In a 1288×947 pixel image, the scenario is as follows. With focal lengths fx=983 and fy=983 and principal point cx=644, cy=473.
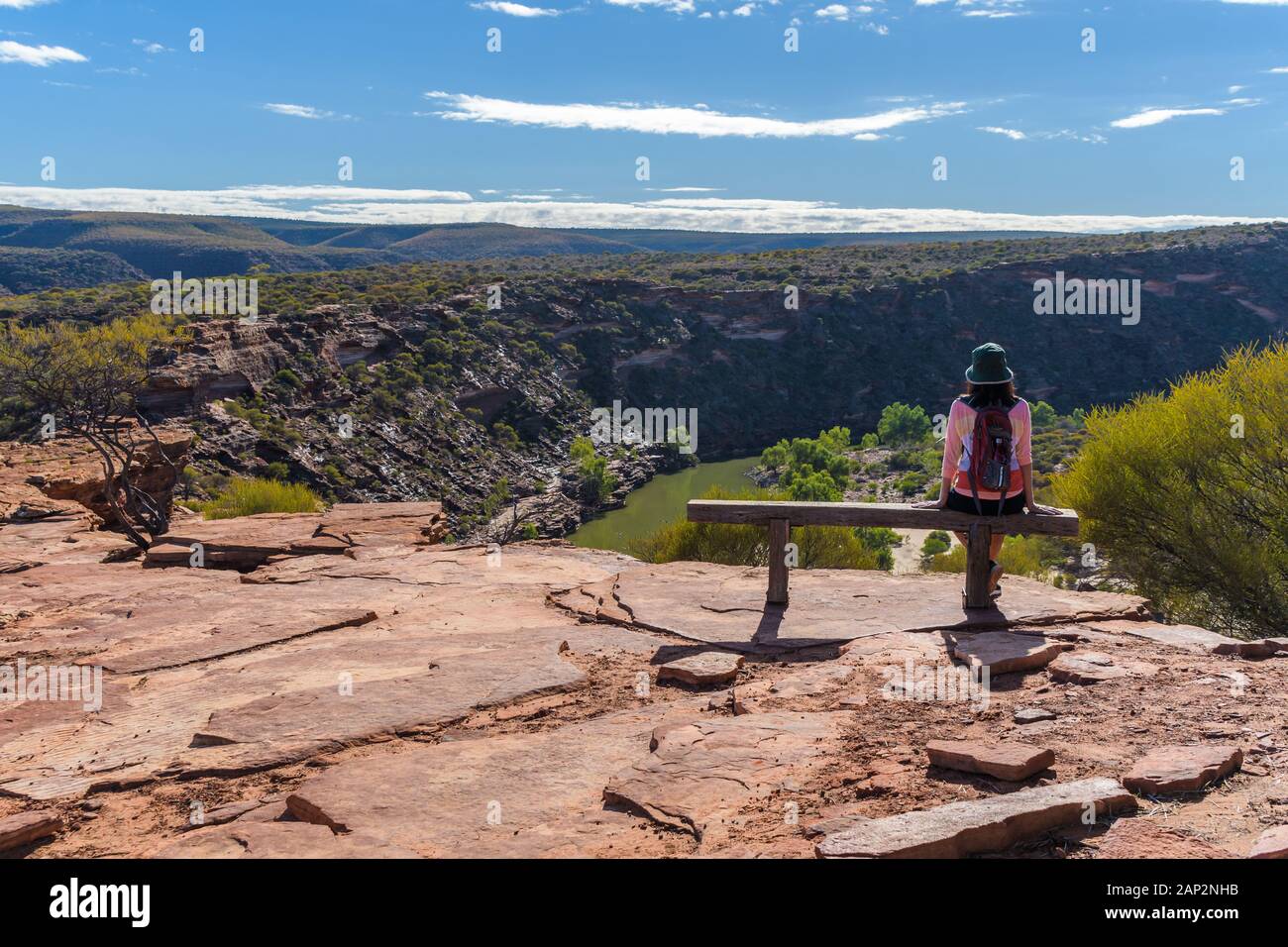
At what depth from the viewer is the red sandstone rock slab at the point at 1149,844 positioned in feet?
10.3

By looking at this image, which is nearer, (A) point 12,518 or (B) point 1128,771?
(B) point 1128,771

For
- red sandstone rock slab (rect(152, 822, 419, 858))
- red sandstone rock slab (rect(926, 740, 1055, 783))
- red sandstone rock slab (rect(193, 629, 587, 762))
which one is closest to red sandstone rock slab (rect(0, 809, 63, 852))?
→ red sandstone rock slab (rect(152, 822, 419, 858))

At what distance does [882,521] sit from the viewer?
6.93m

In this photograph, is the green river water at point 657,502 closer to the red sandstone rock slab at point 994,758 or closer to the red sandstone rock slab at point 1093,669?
the red sandstone rock slab at point 1093,669

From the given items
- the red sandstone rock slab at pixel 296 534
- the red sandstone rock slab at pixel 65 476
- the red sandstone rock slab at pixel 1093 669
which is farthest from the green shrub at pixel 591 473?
the red sandstone rock slab at pixel 1093 669

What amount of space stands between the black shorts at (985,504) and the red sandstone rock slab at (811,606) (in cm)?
68

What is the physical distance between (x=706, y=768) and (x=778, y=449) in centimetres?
5387

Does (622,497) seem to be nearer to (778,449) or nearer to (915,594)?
(778,449)

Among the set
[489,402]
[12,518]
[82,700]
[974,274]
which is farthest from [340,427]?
[974,274]

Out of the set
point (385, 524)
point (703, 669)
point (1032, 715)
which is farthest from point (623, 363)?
point (1032, 715)

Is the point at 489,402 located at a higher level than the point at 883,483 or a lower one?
higher

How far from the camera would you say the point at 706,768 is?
421 cm

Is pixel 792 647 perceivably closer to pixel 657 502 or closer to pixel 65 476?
pixel 65 476

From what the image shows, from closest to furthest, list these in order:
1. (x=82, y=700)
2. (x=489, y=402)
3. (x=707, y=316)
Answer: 1. (x=82, y=700)
2. (x=489, y=402)
3. (x=707, y=316)
